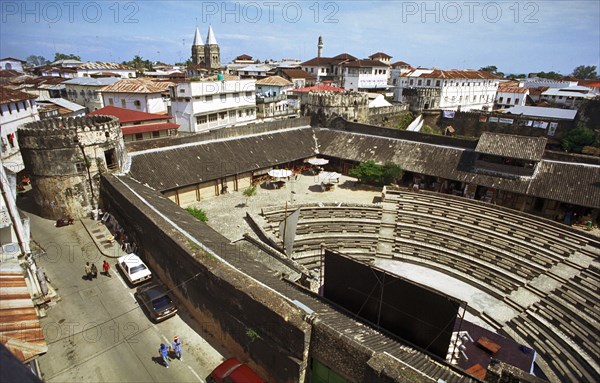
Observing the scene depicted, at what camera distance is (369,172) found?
93.5 feet

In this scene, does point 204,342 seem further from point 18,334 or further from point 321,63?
point 321,63

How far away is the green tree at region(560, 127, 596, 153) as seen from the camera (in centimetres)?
3844

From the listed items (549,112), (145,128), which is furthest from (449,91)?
(145,128)

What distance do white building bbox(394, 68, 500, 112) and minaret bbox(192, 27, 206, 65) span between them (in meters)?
52.1

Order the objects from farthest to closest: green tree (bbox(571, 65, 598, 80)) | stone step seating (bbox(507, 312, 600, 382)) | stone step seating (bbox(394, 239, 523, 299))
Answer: green tree (bbox(571, 65, 598, 80)) → stone step seating (bbox(394, 239, 523, 299)) → stone step seating (bbox(507, 312, 600, 382))

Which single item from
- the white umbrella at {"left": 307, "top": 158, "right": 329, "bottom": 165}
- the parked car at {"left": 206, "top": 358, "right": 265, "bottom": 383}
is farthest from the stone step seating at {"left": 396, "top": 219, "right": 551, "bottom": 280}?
the parked car at {"left": 206, "top": 358, "right": 265, "bottom": 383}

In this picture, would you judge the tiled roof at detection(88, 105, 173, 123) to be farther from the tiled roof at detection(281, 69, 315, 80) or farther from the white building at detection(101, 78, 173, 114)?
the tiled roof at detection(281, 69, 315, 80)

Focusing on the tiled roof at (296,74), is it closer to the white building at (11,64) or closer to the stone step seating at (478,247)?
the stone step seating at (478,247)

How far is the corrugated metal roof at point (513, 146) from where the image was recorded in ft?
80.3

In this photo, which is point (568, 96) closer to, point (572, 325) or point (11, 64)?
point (572, 325)

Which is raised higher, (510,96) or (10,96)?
(510,96)

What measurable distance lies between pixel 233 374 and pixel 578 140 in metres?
46.2

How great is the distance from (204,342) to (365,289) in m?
6.81

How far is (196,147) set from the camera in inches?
1086
